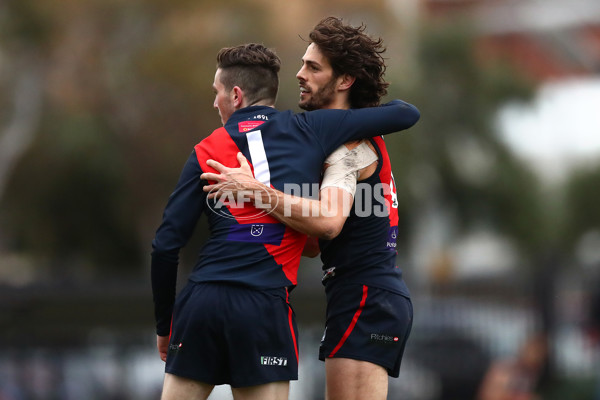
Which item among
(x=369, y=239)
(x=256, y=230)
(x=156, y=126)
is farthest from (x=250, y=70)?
(x=156, y=126)

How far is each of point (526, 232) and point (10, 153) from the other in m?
16.0

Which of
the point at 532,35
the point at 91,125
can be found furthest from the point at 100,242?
the point at 532,35

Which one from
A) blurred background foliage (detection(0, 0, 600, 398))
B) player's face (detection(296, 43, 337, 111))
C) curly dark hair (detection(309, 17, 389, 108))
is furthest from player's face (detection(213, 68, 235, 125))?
blurred background foliage (detection(0, 0, 600, 398))

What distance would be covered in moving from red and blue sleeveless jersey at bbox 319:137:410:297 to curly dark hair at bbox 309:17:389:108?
1.10ft

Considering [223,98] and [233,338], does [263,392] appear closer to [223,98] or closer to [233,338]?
[233,338]

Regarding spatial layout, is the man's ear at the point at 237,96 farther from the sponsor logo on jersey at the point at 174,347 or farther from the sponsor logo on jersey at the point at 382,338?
the sponsor logo on jersey at the point at 382,338

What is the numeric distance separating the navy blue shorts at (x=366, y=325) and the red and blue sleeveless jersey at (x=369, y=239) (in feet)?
0.21

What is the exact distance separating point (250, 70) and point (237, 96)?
152mm

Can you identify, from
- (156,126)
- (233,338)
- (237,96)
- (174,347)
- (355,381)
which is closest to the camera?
(233,338)

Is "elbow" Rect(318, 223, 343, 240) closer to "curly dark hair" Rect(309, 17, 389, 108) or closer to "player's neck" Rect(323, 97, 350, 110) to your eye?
"player's neck" Rect(323, 97, 350, 110)

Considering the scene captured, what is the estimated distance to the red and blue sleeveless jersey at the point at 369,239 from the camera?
16.4ft

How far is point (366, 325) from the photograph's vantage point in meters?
4.98

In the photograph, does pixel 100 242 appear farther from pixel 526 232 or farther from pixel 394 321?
pixel 394 321

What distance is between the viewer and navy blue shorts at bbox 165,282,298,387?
4324mm
